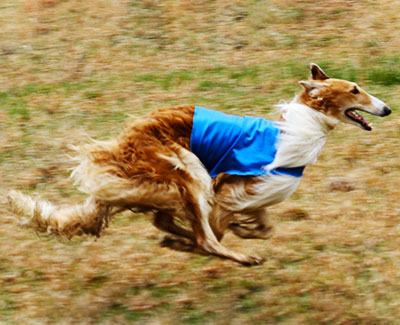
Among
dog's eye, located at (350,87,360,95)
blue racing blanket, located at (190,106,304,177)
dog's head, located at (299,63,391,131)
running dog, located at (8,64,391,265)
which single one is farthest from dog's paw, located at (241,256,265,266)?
dog's eye, located at (350,87,360,95)

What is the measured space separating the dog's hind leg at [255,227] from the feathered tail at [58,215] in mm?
1091

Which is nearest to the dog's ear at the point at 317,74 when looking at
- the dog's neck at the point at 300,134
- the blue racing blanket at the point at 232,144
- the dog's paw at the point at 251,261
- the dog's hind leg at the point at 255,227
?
the dog's neck at the point at 300,134

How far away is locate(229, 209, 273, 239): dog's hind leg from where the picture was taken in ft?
19.4

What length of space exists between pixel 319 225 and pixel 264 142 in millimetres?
1870

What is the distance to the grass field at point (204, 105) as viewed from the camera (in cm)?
576

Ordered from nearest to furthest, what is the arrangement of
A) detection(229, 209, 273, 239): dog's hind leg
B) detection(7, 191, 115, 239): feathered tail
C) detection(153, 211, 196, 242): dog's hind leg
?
detection(7, 191, 115, 239): feathered tail < detection(153, 211, 196, 242): dog's hind leg < detection(229, 209, 273, 239): dog's hind leg

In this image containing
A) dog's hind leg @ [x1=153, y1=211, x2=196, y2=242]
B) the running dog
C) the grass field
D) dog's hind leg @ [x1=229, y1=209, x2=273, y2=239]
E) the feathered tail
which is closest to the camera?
the running dog

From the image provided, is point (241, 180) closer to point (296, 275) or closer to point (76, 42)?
point (296, 275)

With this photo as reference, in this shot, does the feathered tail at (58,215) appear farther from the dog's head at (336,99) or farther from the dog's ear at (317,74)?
the dog's ear at (317,74)

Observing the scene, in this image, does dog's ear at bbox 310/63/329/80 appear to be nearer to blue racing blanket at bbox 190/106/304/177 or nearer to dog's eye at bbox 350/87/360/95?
dog's eye at bbox 350/87/360/95

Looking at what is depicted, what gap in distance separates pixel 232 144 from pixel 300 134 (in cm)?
54

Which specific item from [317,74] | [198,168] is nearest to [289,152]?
[198,168]

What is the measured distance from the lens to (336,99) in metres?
5.61

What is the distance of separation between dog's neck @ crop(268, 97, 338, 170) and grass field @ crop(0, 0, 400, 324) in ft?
1.20
